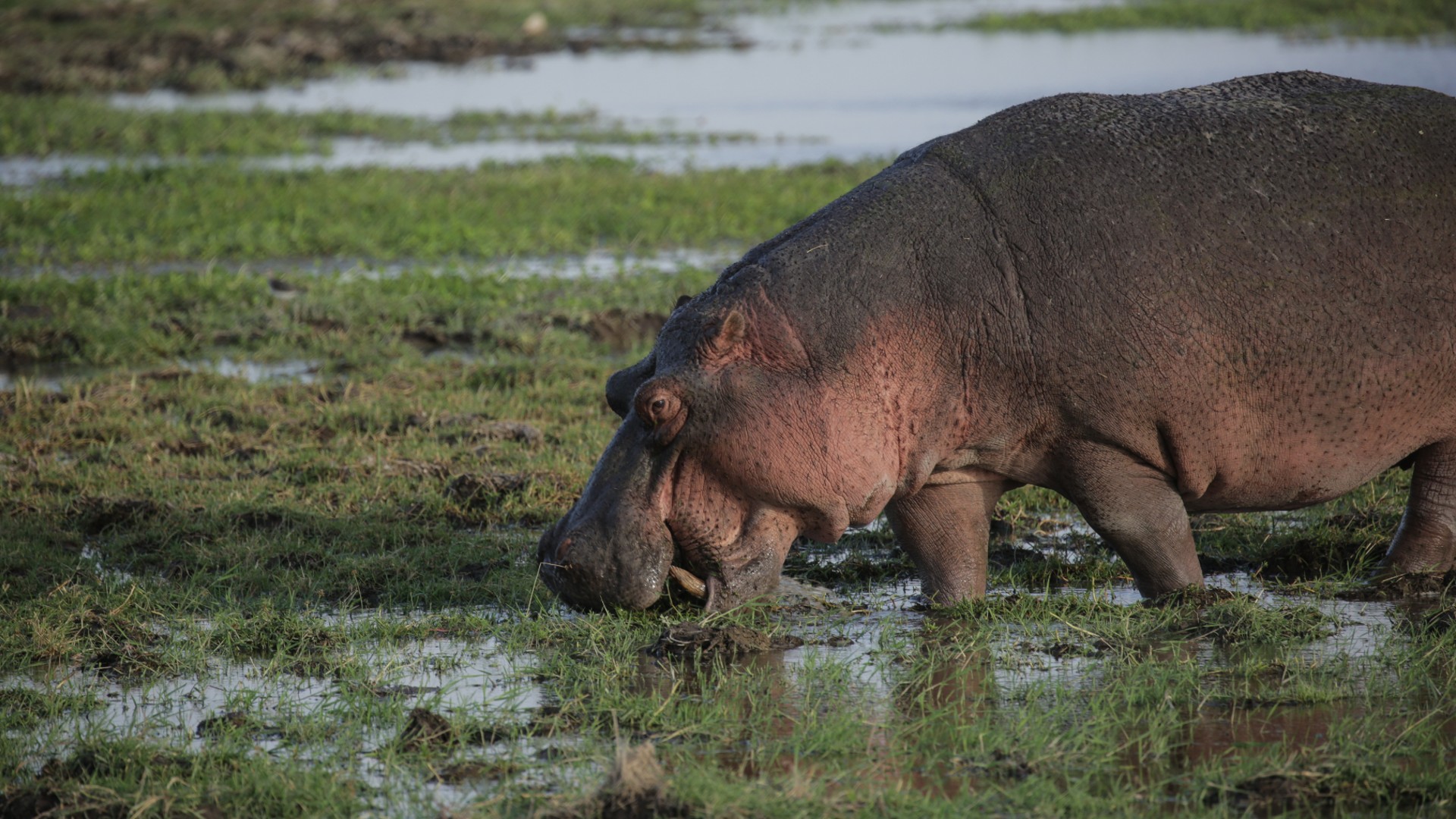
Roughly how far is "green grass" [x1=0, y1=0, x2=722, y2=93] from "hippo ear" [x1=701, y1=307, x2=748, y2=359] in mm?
20996

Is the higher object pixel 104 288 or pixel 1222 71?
pixel 1222 71

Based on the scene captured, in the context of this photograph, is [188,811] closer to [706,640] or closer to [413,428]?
[706,640]

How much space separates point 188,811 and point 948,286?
251 cm

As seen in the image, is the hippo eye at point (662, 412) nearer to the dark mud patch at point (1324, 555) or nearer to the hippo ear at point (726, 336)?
the hippo ear at point (726, 336)

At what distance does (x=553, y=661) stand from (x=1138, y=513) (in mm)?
1782

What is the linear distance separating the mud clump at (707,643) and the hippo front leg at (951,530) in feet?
2.21

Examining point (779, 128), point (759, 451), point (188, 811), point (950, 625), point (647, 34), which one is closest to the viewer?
point (188, 811)

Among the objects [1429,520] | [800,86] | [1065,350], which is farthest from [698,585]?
[800,86]

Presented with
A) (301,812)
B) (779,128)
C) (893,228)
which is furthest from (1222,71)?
(301,812)

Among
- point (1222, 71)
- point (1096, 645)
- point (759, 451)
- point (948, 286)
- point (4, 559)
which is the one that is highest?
point (1222, 71)

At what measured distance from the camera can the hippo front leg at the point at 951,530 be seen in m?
5.02

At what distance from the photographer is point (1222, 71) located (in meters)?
21.7

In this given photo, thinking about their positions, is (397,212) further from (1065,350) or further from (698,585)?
(1065,350)

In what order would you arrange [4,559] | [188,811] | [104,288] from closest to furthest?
[188,811] → [4,559] → [104,288]
